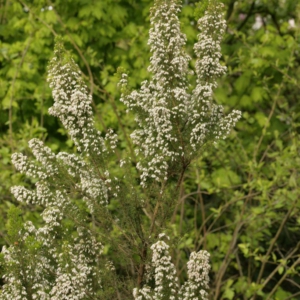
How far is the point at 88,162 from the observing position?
11.2ft

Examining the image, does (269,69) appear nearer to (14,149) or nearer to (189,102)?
(14,149)

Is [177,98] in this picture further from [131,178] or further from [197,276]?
[197,276]

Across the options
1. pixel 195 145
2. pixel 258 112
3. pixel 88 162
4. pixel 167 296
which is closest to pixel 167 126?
pixel 195 145

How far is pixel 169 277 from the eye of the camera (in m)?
2.98

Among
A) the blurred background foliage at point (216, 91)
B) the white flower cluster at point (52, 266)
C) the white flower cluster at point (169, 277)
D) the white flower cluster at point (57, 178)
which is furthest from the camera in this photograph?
the blurred background foliage at point (216, 91)

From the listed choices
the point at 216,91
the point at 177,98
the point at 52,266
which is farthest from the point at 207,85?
the point at 216,91

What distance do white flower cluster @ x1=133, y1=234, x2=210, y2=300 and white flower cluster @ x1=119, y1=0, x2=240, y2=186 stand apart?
1.29 ft

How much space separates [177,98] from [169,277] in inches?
33.8

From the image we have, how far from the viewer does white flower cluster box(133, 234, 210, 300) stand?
295 centimetres

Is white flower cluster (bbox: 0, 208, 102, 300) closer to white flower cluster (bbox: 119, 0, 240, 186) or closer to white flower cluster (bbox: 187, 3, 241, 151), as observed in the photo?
white flower cluster (bbox: 119, 0, 240, 186)

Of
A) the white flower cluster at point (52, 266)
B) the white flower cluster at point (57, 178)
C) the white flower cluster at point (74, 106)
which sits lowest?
the white flower cluster at point (52, 266)

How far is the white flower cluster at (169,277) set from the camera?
2.95 m

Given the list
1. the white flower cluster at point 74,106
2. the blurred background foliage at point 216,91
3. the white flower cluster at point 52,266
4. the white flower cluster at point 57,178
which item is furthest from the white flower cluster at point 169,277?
the blurred background foliage at point 216,91

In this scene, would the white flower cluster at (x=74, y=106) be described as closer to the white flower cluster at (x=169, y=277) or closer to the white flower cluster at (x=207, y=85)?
the white flower cluster at (x=207, y=85)
